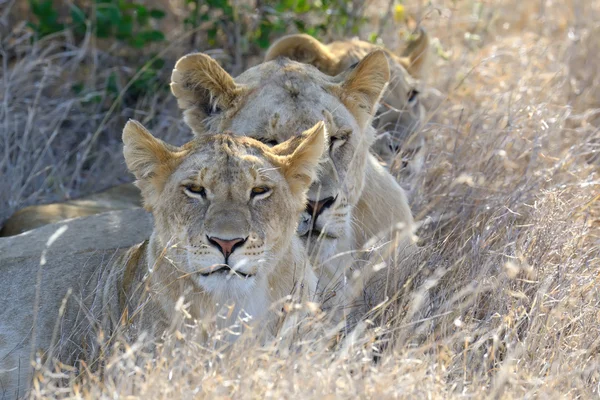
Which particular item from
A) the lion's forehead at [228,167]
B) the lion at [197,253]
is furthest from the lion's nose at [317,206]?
the lion's forehead at [228,167]

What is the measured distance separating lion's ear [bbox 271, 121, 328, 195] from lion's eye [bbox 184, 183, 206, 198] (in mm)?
307

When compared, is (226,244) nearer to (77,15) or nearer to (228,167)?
(228,167)

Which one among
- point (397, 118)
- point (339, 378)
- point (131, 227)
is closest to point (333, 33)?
point (397, 118)

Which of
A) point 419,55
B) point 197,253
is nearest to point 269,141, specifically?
point 197,253

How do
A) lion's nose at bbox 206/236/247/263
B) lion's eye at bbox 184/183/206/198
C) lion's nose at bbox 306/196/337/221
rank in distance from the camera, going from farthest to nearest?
lion's nose at bbox 306/196/337/221
lion's eye at bbox 184/183/206/198
lion's nose at bbox 206/236/247/263

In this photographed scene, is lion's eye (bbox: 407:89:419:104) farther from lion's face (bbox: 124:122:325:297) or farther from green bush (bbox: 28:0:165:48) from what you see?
lion's face (bbox: 124:122:325:297)

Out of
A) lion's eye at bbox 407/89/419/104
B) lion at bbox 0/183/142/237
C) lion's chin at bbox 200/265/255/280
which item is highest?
lion's chin at bbox 200/265/255/280

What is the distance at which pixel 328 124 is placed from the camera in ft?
13.3

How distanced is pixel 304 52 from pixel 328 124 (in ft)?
4.63

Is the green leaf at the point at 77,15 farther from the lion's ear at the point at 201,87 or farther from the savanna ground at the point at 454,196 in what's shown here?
the lion's ear at the point at 201,87

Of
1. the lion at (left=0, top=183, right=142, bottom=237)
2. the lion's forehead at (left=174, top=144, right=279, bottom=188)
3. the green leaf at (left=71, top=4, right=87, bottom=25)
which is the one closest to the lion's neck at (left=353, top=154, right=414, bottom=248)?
the lion's forehead at (left=174, top=144, right=279, bottom=188)

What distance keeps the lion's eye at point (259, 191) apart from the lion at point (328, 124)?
413 mm

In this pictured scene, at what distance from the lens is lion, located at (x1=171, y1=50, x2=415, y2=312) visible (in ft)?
13.1

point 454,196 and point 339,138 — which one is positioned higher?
point 339,138
